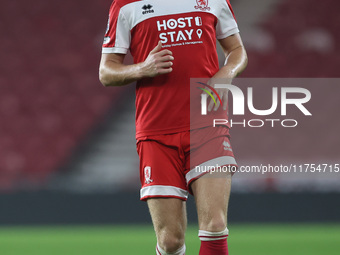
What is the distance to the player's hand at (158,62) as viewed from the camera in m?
3.37

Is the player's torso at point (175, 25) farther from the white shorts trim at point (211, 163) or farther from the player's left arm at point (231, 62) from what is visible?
the white shorts trim at point (211, 163)

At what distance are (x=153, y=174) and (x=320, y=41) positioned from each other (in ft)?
25.5

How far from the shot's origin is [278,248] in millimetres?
6277

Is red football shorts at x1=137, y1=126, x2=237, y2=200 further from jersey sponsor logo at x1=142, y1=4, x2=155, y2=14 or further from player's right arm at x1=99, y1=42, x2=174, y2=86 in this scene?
jersey sponsor logo at x1=142, y1=4, x2=155, y2=14

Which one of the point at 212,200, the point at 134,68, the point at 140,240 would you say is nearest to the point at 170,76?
the point at 134,68

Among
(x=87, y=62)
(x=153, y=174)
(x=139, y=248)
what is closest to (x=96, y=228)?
(x=139, y=248)

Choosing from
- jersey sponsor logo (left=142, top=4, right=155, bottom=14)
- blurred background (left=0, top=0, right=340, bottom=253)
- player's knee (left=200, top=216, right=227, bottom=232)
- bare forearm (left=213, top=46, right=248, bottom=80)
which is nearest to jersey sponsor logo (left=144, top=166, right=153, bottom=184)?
player's knee (left=200, top=216, right=227, bottom=232)

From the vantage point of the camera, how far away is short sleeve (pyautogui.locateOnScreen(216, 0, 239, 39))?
11.9 feet

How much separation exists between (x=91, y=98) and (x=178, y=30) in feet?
23.4

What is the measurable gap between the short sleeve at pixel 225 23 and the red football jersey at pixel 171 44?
0.06 metres

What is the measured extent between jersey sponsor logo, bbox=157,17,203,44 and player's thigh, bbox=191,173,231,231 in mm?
730

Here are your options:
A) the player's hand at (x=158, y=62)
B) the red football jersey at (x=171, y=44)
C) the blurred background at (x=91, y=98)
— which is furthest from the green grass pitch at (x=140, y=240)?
the player's hand at (x=158, y=62)

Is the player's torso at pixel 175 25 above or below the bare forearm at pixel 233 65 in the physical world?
above

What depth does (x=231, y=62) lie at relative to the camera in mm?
3611
